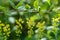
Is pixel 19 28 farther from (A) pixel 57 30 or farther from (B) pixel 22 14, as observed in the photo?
(A) pixel 57 30

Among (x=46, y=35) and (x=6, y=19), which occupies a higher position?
(x=6, y=19)

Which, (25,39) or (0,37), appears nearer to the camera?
(0,37)

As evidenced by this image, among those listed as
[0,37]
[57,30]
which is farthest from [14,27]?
[57,30]

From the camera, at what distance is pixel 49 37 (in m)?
1.46

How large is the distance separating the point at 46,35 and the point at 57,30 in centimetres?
10

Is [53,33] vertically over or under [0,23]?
under

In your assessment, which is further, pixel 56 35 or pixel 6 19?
pixel 6 19

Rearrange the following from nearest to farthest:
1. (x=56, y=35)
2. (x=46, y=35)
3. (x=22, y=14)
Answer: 1. (x=56, y=35)
2. (x=46, y=35)
3. (x=22, y=14)

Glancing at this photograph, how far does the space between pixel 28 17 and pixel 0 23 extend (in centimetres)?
19

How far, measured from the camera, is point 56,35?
1.40 meters

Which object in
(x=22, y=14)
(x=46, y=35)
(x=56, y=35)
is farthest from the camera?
(x=22, y=14)

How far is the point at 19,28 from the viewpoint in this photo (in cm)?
158

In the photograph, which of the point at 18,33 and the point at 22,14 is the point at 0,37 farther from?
the point at 22,14

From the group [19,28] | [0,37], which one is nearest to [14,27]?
[19,28]
